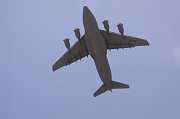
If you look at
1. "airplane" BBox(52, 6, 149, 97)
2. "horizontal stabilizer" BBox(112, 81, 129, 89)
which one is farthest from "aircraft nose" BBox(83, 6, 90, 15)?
"horizontal stabilizer" BBox(112, 81, 129, 89)

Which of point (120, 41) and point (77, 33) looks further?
point (120, 41)

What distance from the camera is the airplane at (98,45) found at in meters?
82.8

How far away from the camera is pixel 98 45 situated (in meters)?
84.6

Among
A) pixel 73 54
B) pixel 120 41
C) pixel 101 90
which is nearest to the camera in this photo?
pixel 101 90

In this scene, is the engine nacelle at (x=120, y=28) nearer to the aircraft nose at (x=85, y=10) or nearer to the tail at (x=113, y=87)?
the aircraft nose at (x=85, y=10)

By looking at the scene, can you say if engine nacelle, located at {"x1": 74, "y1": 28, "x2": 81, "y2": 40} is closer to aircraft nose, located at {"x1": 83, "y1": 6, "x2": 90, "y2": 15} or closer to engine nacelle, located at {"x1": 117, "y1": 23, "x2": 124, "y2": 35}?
aircraft nose, located at {"x1": 83, "y1": 6, "x2": 90, "y2": 15}

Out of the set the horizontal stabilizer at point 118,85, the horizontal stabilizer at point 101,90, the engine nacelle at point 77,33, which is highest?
the engine nacelle at point 77,33

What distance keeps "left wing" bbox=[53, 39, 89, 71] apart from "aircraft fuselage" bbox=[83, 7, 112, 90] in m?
4.54

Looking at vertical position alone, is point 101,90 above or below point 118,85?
below

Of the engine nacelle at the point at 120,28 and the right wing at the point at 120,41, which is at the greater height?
the engine nacelle at the point at 120,28

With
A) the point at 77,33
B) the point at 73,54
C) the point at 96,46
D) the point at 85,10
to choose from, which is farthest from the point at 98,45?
the point at 73,54

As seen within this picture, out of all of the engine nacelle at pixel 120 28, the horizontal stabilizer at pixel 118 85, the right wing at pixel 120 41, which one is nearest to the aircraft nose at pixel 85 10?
the engine nacelle at pixel 120 28

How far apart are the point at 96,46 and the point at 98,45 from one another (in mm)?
398

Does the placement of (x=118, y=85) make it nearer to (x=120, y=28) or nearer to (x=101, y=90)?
(x=101, y=90)
